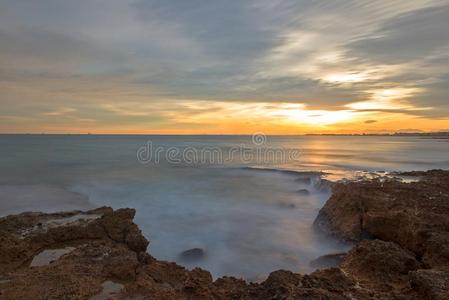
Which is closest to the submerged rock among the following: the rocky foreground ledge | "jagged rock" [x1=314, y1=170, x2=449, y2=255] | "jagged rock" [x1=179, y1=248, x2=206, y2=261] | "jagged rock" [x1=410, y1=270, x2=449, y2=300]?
"jagged rock" [x1=314, y1=170, x2=449, y2=255]

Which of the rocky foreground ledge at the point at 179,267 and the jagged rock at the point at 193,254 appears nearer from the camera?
the rocky foreground ledge at the point at 179,267

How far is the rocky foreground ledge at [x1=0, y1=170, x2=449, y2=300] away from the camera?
4605 mm

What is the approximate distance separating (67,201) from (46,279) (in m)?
13.5

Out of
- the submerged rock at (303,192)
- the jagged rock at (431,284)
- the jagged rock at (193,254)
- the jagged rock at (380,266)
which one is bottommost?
the jagged rock at (193,254)

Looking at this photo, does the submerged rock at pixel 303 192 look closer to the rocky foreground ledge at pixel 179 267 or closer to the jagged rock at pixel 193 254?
the jagged rock at pixel 193 254

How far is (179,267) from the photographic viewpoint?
5.88 m

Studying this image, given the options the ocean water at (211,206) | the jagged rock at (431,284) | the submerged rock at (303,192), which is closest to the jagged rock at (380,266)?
the jagged rock at (431,284)

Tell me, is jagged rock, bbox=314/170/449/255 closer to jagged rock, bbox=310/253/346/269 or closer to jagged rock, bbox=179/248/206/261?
jagged rock, bbox=310/253/346/269

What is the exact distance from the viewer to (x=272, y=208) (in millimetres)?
16188

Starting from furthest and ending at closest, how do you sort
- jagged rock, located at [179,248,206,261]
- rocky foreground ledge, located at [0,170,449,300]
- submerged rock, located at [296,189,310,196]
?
submerged rock, located at [296,189,310,196]
jagged rock, located at [179,248,206,261]
rocky foreground ledge, located at [0,170,449,300]

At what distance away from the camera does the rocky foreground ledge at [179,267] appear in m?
4.61

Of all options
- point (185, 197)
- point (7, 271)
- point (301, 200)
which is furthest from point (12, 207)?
point (301, 200)

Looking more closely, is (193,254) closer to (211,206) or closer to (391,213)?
(391,213)

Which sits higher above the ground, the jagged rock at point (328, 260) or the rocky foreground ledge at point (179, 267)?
the rocky foreground ledge at point (179, 267)
